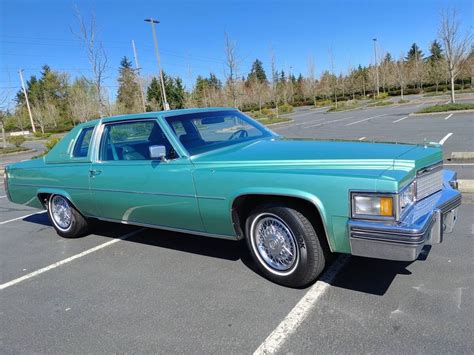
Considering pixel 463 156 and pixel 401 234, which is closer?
pixel 401 234

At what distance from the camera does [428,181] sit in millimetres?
3189

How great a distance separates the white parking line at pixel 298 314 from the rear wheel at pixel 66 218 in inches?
135

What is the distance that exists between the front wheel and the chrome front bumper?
1.30 feet

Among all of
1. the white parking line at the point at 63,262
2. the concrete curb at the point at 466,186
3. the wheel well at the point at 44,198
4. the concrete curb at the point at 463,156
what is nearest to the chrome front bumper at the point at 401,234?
the concrete curb at the point at 466,186

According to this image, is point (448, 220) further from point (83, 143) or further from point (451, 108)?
→ point (451, 108)

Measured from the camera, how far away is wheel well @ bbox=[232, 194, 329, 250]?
3.16m

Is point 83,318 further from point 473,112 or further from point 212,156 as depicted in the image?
point 473,112

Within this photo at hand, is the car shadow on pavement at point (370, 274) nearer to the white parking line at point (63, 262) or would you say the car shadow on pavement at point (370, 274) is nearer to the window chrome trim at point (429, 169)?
the window chrome trim at point (429, 169)

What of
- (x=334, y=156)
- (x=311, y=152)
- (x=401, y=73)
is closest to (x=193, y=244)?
(x=311, y=152)

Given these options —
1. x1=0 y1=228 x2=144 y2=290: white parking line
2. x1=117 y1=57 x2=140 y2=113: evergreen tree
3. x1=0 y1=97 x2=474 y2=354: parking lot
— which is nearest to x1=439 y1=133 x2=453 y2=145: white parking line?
x1=0 y1=97 x2=474 y2=354: parking lot

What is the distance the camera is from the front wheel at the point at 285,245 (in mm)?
3109

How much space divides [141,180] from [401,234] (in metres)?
2.64

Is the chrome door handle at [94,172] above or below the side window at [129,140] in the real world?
below

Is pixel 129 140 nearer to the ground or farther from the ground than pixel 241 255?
farther from the ground
